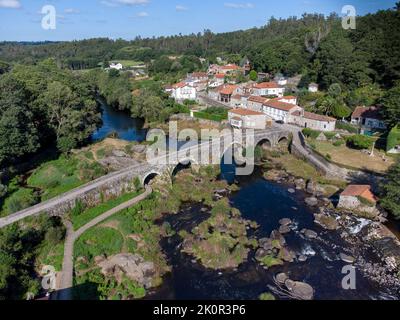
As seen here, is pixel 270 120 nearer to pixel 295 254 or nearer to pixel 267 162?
pixel 267 162

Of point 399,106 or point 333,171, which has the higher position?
point 399,106

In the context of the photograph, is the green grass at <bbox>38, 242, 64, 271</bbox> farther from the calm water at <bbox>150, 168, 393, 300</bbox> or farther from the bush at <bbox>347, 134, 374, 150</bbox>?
the bush at <bbox>347, 134, 374, 150</bbox>

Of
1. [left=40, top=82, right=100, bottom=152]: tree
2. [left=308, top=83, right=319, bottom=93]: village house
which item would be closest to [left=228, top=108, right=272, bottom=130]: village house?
[left=308, top=83, right=319, bottom=93]: village house

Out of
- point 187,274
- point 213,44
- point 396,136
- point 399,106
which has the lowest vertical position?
point 187,274

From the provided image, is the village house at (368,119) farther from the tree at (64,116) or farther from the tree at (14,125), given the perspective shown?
the tree at (14,125)

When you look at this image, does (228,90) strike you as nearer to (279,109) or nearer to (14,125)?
(279,109)
